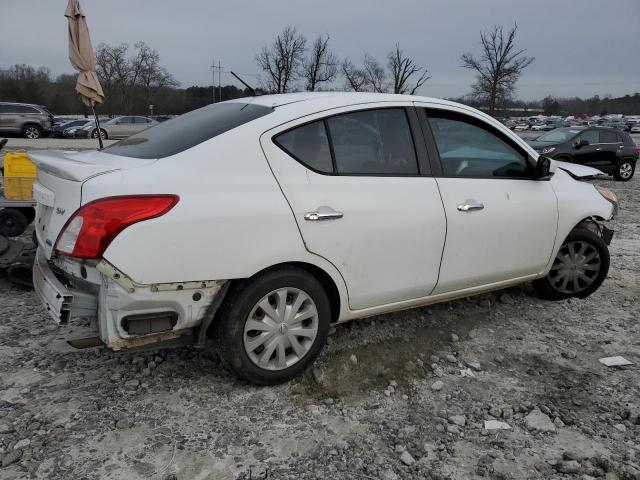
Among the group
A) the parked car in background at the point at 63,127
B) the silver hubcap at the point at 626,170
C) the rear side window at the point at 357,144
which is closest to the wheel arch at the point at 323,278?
the rear side window at the point at 357,144

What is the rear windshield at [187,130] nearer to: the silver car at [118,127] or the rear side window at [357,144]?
the rear side window at [357,144]

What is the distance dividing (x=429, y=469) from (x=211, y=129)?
Answer: 2.08m

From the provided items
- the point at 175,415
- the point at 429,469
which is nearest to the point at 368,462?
the point at 429,469

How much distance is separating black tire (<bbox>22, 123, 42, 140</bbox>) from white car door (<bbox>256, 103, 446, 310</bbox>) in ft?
87.0

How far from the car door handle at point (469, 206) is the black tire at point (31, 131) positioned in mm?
26804

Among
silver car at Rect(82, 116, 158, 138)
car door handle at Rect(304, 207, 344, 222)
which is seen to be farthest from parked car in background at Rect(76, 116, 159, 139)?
car door handle at Rect(304, 207, 344, 222)

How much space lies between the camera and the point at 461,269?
352 centimetres

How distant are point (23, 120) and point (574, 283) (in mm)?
26986

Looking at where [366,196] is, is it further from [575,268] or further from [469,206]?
[575,268]

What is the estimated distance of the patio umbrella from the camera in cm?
760

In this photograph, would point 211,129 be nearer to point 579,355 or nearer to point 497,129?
point 497,129

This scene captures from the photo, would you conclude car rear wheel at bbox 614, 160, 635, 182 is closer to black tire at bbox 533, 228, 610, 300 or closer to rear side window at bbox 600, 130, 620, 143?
rear side window at bbox 600, 130, 620, 143

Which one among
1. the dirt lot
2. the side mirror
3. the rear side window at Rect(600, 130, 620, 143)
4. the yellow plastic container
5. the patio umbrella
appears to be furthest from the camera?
the rear side window at Rect(600, 130, 620, 143)

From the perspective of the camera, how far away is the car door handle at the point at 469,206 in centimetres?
342
